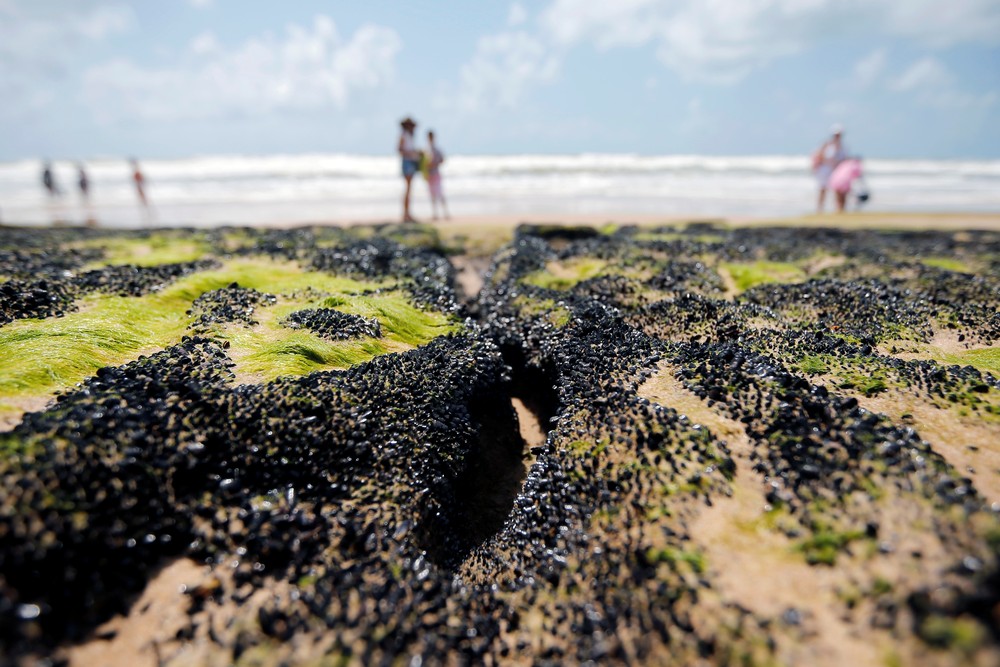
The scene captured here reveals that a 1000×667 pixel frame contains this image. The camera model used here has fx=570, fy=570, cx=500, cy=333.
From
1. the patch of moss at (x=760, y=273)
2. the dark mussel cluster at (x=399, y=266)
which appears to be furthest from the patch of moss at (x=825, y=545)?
the patch of moss at (x=760, y=273)

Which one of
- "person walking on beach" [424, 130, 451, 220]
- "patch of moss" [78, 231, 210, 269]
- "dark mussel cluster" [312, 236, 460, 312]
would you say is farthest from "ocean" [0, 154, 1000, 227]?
"dark mussel cluster" [312, 236, 460, 312]

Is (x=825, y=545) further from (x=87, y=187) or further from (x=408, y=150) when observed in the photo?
(x=87, y=187)

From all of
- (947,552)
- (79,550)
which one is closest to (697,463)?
(947,552)

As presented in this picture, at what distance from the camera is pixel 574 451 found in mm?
5816

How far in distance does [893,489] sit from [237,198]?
3770cm

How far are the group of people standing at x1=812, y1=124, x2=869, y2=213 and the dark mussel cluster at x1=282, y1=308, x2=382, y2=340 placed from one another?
71.5 feet

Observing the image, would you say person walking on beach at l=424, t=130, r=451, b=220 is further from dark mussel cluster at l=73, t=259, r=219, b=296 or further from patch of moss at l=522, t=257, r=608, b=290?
dark mussel cluster at l=73, t=259, r=219, b=296

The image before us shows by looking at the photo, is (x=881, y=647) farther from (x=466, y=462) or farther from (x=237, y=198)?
(x=237, y=198)

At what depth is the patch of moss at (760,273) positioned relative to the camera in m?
11.1

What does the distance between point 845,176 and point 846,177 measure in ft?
0.19

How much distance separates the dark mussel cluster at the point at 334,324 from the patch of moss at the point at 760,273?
23.4 ft

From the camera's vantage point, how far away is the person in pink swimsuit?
22.7 m

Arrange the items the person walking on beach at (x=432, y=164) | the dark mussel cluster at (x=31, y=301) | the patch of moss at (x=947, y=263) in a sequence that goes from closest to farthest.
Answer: the dark mussel cluster at (x=31, y=301)
the patch of moss at (x=947, y=263)
the person walking on beach at (x=432, y=164)

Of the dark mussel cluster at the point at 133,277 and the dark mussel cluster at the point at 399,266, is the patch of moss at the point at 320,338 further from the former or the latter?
the dark mussel cluster at the point at 133,277
